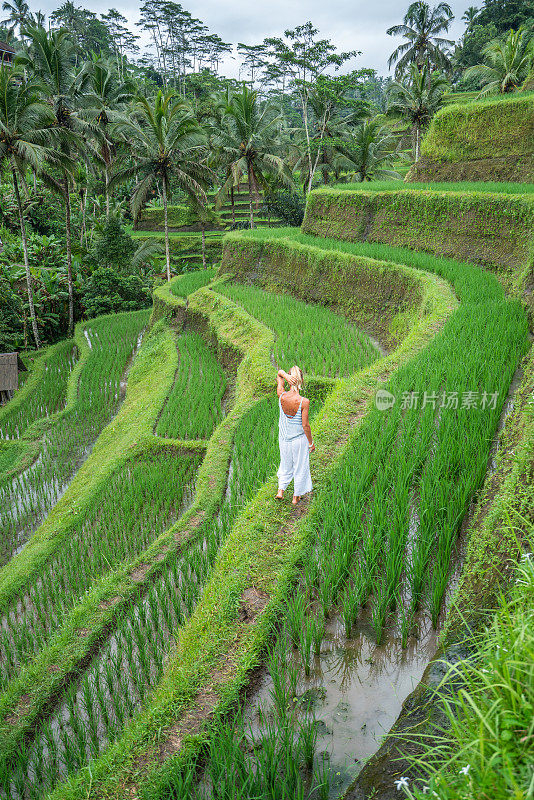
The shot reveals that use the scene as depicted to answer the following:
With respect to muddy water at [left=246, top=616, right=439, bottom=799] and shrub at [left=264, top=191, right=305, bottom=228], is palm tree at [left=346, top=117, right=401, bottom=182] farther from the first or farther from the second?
muddy water at [left=246, top=616, right=439, bottom=799]

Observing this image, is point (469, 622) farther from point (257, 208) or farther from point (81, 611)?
point (257, 208)

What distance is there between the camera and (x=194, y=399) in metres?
8.47

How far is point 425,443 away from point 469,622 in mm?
1973

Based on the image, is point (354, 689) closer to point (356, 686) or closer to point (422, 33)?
point (356, 686)

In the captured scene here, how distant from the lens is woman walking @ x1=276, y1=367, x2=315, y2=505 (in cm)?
376

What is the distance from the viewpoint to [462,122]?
12.5 meters

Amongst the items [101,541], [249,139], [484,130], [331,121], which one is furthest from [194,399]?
[331,121]

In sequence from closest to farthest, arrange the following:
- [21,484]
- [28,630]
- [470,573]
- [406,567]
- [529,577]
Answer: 1. [529,577]
2. [470,573]
3. [406,567]
4. [28,630]
5. [21,484]

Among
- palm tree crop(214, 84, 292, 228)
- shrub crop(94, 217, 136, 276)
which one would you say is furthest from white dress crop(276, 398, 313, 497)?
shrub crop(94, 217, 136, 276)

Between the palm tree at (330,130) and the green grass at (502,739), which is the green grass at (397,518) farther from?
the palm tree at (330,130)

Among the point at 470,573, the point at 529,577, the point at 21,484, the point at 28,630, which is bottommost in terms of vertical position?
the point at 21,484

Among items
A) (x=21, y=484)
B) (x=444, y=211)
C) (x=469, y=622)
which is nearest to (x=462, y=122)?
(x=444, y=211)

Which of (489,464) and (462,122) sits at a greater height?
(462,122)

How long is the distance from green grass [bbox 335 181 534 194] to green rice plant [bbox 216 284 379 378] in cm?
355
